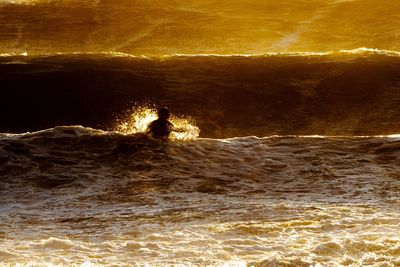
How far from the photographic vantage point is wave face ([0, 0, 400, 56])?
2672 cm

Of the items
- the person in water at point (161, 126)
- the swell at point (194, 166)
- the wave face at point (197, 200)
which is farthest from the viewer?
the person in water at point (161, 126)

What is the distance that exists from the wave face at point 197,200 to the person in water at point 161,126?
0.22m

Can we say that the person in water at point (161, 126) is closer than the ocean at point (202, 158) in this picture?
No

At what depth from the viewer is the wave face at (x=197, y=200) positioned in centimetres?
628

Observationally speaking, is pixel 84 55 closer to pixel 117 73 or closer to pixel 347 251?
pixel 117 73

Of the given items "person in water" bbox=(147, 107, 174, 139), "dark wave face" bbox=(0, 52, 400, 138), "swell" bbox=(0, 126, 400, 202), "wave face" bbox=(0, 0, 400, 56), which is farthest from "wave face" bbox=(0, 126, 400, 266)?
"wave face" bbox=(0, 0, 400, 56)

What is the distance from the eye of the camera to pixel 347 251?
6246 millimetres

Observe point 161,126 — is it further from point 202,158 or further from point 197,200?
point 197,200

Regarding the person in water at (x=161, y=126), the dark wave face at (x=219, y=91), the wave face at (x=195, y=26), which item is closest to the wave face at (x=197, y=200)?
the person in water at (x=161, y=126)

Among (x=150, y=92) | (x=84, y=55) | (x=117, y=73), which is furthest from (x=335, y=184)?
(x=84, y=55)

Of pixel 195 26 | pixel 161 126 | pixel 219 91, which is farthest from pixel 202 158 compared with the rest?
pixel 195 26

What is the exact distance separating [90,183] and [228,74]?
9721 mm

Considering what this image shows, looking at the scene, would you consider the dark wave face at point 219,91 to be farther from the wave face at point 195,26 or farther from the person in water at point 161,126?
the wave face at point 195,26

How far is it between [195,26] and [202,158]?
18.8 m
